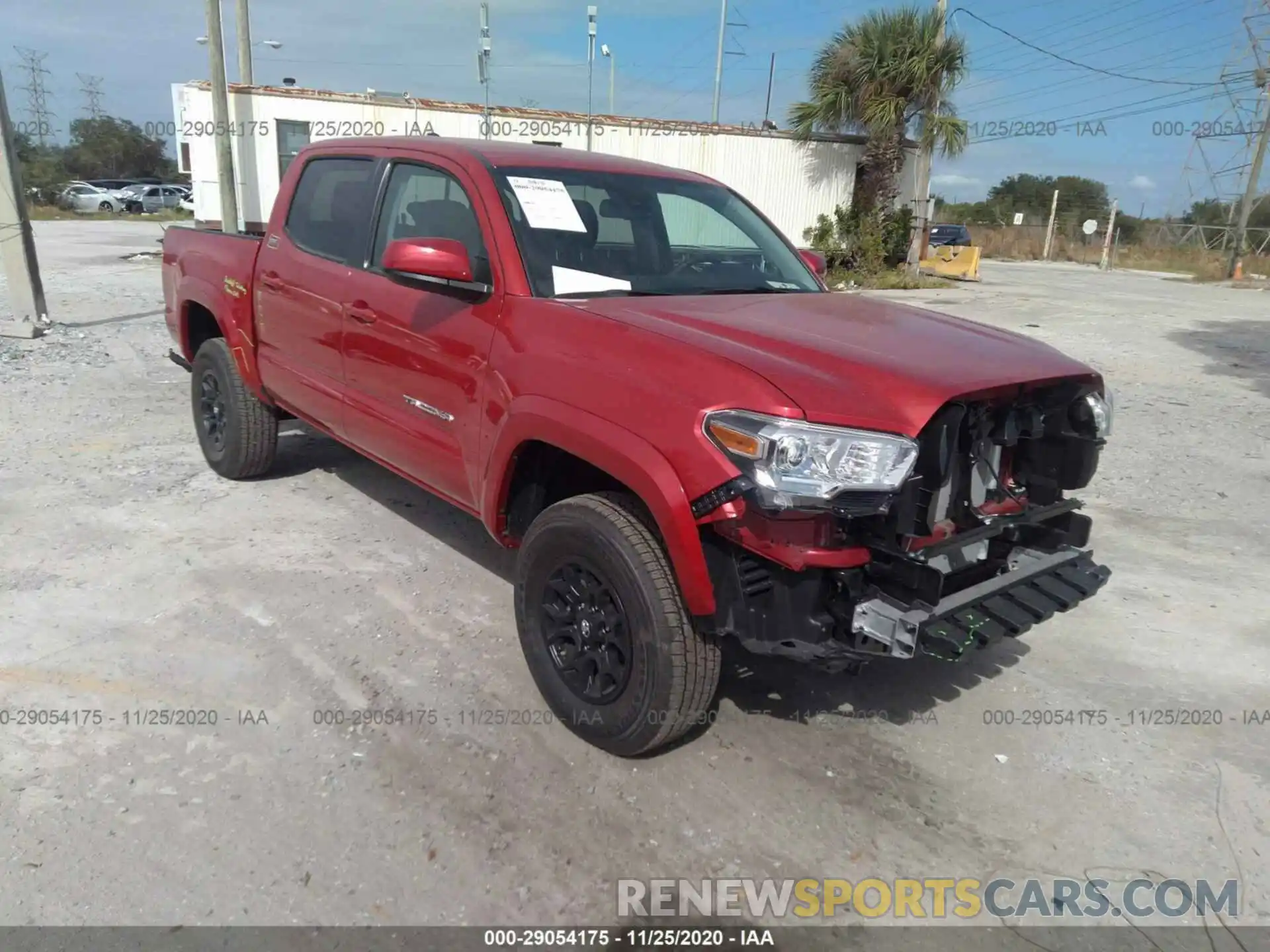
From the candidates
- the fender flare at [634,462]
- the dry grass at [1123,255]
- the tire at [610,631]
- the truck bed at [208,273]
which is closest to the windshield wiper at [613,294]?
the fender flare at [634,462]

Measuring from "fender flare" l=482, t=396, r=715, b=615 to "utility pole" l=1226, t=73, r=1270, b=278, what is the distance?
29941 mm

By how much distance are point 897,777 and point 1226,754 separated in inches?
48.7

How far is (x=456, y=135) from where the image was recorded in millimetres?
17484

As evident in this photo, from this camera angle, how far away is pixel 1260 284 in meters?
24.6

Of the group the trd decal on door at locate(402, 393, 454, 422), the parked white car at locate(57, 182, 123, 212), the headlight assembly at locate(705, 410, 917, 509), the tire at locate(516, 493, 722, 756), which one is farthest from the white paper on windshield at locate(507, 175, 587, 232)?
the parked white car at locate(57, 182, 123, 212)

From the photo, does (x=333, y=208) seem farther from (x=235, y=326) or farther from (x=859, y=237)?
(x=859, y=237)

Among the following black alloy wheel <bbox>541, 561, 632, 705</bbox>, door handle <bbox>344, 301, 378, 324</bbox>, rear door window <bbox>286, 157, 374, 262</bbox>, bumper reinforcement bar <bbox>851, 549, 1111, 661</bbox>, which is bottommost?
black alloy wheel <bbox>541, 561, 632, 705</bbox>

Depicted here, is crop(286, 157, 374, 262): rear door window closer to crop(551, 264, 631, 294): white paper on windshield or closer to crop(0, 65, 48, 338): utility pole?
crop(551, 264, 631, 294): white paper on windshield

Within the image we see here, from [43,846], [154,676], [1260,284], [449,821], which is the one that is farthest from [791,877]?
[1260,284]

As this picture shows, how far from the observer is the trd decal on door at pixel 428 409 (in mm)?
3496

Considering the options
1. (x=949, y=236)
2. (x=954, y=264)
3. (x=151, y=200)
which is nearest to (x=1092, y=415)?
(x=954, y=264)

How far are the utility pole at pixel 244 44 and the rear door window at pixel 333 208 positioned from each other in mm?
16907

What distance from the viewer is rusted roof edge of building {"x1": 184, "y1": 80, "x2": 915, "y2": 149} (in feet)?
56.5

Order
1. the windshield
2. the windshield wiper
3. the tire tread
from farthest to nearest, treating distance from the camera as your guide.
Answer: the windshield → the windshield wiper → the tire tread
